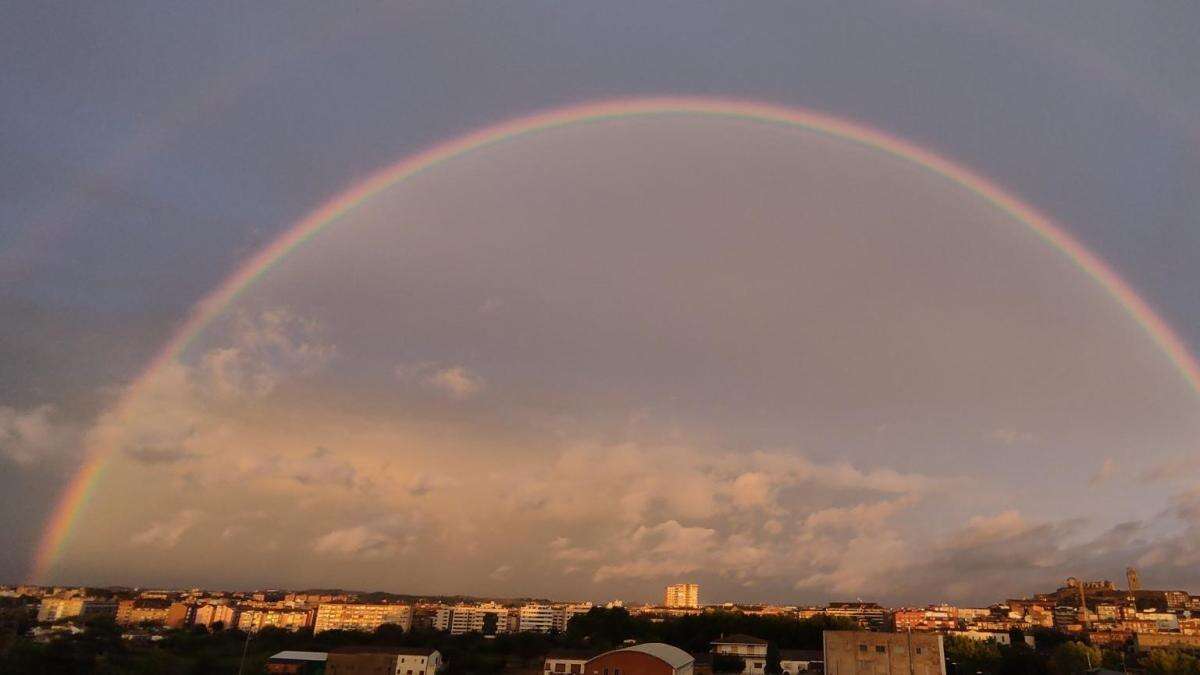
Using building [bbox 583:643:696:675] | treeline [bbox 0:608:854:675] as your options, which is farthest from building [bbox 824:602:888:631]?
building [bbox 583:643:696:675]

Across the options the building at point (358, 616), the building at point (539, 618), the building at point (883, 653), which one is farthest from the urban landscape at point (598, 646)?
the building at point (539, 618)

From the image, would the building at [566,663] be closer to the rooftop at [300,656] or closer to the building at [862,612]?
the rooftop at [300,656]

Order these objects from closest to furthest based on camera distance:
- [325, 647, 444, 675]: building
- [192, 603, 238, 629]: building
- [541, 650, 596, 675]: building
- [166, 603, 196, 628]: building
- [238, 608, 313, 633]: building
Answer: [541, 650, 596, 675]: building → [325, 647, 444, 675]: building → [166, 603, 196, 628]: building → [238, 608, 313, 633]: building → [192, 603, 238, 629]: building

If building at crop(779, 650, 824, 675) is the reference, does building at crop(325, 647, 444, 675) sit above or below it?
below

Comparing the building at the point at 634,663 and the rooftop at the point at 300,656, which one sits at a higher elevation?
the building at the point at 634,663

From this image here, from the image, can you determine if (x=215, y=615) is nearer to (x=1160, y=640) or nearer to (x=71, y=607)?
(x=71, y=607)

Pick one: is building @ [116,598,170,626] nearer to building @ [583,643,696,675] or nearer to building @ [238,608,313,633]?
building @ [238,608,313,633]

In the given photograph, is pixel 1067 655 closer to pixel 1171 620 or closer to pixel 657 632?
pixel 657 632

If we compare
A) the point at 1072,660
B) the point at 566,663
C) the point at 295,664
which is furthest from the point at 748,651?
the point at 295,664
